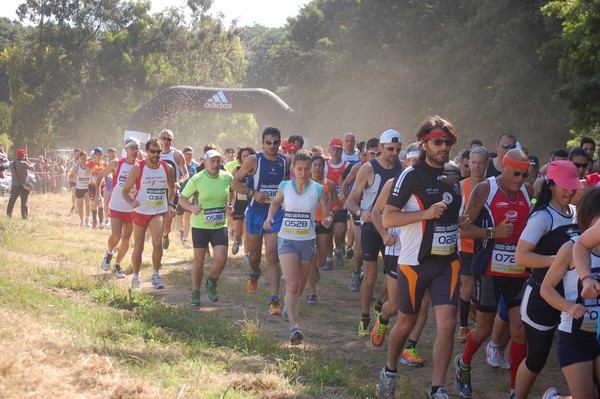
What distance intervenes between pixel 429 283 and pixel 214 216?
15.3 ft

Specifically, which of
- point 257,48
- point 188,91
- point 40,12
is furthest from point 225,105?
point 257,48

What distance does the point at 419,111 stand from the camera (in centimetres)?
4091

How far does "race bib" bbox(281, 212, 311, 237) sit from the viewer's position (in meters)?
9.02

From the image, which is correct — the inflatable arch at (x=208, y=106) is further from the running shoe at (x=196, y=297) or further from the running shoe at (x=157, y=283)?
the running shoe at (x=196, y=297)

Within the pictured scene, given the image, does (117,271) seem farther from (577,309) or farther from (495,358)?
(577,309)

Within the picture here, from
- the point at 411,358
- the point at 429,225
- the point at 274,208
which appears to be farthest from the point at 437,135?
the point at 274,208

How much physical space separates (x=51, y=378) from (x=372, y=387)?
2818 millimetres

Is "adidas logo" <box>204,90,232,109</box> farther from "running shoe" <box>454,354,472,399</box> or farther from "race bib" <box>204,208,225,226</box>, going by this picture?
"running shoe" <box>454,354,472,399</box>

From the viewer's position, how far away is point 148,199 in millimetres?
11539

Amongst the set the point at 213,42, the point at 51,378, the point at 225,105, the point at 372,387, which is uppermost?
the point at 213,42

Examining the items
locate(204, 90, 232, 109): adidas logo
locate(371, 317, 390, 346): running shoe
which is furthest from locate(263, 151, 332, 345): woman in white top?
locate(204, 90, 232, 109): adidas logo

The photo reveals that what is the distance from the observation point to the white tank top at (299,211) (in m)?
9.02

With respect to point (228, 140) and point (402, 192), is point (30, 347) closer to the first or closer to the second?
point (402, 192)

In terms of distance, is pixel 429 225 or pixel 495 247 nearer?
pixel 429 225
